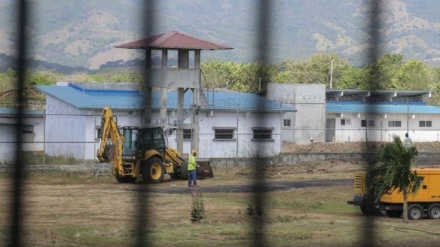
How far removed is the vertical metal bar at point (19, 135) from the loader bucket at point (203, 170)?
10893 millimetres

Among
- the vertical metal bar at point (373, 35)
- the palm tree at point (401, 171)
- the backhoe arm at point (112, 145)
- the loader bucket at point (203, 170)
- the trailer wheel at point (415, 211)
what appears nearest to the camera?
the vertical metal bar at point (373, 35)

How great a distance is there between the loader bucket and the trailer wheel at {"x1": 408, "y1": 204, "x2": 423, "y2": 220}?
484 cm

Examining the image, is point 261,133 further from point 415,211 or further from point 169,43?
point 415,211

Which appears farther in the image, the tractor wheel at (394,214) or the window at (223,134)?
the window at (223,134)

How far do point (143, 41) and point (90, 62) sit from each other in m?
0.10

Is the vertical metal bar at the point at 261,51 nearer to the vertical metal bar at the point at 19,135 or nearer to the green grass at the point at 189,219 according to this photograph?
the green grass at the point at 189,219

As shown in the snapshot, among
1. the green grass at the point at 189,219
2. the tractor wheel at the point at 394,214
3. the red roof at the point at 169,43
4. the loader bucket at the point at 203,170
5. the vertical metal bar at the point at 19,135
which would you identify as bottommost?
the tractor wheel at the point at 394,214

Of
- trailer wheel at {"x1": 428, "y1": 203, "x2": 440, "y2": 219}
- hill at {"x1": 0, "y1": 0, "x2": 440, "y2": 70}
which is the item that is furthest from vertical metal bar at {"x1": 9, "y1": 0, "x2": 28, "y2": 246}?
trailer wheel at {"x1": 428, "y1": 203, "x2": 440, "y2": 219}

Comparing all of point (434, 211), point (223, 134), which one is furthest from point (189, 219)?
point (223, 134)

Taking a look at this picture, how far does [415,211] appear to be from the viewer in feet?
25.5

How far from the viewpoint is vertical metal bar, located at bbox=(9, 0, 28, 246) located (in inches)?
50.3

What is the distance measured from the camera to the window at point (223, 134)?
1280cm

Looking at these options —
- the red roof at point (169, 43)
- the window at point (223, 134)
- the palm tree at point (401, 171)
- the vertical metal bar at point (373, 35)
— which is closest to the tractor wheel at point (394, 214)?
the palm tree at point (401, 171)

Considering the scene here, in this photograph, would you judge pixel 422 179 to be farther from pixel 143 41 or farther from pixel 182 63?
pixel 143 41
